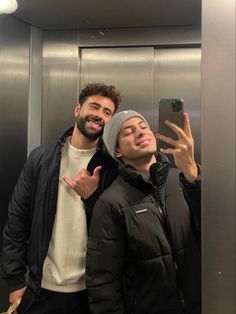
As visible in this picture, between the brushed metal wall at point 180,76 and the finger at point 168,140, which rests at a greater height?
the brushed metal wall at point 180,76

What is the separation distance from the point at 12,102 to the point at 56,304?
3.45ft

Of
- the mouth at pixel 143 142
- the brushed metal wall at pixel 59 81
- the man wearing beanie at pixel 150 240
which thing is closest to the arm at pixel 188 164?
the man wearing beanie at pixel 150 240

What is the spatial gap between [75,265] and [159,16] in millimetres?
1261

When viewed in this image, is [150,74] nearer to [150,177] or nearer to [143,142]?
[143,142]

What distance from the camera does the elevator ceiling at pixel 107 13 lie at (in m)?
1.55

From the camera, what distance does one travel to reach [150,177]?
1.14m

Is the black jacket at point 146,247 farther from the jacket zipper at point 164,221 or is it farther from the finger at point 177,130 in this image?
the finger at point 177,130

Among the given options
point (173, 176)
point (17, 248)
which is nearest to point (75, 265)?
point (17, 248)

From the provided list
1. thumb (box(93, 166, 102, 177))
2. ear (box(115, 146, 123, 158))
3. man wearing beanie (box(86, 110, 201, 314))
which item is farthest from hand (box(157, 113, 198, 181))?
thumb (box(93, 166, 102, 177))

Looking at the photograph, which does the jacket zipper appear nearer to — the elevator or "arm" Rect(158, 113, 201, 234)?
"arm" Rect(158, 113, 201, 234)

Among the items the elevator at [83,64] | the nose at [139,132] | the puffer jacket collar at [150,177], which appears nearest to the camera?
the puffer jacket collar at [150,177]

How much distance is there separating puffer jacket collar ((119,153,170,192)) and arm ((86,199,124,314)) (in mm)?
126

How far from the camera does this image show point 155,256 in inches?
41.9

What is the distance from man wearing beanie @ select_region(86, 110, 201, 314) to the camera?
3.48 ft
